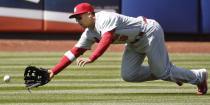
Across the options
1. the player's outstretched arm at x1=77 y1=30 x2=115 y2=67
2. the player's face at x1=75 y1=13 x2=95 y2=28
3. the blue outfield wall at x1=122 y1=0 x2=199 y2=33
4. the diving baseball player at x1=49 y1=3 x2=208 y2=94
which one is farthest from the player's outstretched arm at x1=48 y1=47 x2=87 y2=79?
the blue outfield wall at x1=122 y1=0 x2=199 y2=33

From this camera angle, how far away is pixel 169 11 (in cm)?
1338

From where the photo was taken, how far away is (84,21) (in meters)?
5.79

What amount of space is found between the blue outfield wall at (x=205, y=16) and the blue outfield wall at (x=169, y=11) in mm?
144

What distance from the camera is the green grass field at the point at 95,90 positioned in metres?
5.95

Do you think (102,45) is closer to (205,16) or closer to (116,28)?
(116,28)

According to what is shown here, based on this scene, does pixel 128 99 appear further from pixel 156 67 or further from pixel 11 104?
pixel 11 104

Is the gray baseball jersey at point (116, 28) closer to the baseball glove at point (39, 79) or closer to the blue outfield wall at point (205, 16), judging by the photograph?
the baseball glove at point (39, 79)

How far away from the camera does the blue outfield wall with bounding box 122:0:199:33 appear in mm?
13281

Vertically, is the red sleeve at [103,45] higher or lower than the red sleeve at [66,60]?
higher

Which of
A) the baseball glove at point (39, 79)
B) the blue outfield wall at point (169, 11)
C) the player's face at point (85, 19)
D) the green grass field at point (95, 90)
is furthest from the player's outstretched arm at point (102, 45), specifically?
the blue outfield wall at point (169, 11)

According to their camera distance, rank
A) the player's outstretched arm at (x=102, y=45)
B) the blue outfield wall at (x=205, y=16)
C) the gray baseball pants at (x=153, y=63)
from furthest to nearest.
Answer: the blue outfield wall at (x=205, y=16) → the gray baseball pants at (x=153, y=63) → the player's outstretched arm at (x=102, y=45)

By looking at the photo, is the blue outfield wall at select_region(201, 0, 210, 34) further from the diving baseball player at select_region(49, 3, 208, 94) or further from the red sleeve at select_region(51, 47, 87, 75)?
the red sleeve at select_region(51, 47, 87, 75)

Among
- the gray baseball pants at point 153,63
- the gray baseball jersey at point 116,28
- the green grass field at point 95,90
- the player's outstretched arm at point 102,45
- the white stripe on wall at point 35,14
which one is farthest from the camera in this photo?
the white stripe on wall at point 35,14

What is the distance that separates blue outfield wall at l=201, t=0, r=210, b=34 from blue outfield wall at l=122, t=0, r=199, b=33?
0.14m
